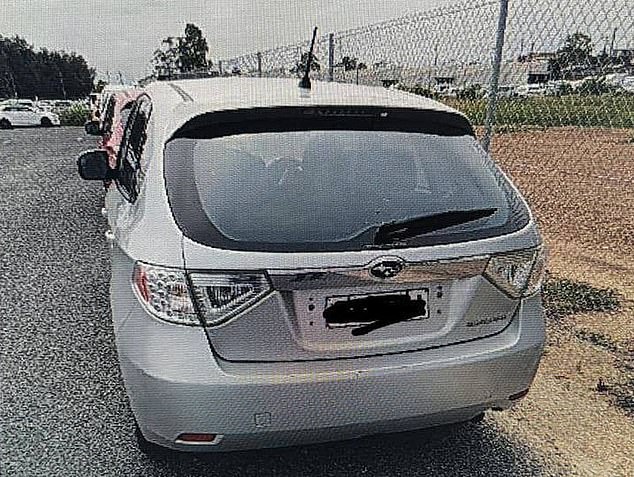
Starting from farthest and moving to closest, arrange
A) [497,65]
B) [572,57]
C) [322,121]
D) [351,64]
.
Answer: [351,64] → [572,57] → [497,65] → [322,121]

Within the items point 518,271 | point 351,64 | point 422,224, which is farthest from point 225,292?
point 351,64

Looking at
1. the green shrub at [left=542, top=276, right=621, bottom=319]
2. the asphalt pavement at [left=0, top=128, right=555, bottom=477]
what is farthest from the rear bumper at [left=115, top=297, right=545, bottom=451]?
the green shrub at [left=542, top=276, right=621, bottom=319]

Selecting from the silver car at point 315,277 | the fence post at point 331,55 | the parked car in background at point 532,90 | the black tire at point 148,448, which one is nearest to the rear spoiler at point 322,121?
the silver car at point 315,277

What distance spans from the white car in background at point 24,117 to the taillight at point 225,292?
3654 cm

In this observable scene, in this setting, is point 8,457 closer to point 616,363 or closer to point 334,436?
point 334,436

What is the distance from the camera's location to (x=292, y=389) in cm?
231

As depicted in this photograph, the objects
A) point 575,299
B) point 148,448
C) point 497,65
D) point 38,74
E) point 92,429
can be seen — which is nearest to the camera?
point 148,448

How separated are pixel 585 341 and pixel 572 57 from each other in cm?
341

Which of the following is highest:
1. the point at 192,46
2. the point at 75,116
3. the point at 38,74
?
the point at 192,46

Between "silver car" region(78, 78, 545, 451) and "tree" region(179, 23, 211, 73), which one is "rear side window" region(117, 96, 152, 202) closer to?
"silver car" region(78, 78, 545, 451)

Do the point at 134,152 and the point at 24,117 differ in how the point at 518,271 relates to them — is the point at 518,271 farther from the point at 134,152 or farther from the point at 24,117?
the point at 24,117

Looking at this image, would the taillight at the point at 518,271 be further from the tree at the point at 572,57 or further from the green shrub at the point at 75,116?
the green shrub at the point at 75,116

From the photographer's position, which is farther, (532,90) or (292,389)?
(532,90)

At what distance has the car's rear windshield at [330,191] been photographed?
2365 millimetres
